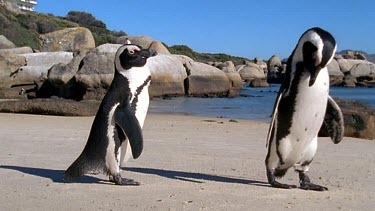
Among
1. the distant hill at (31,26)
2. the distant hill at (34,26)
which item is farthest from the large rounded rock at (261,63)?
the distant hill at (31,26)

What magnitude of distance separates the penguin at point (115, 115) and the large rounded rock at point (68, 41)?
34.2 metres

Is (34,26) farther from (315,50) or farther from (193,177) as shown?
(315,50)

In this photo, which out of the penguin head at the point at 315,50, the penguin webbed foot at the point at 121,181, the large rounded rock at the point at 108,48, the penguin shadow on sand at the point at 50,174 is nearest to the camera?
the penguin head at the point at 315,50

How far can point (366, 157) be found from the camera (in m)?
7.91

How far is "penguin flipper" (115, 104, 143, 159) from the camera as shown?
5.09 metres

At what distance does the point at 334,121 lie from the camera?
553 cm

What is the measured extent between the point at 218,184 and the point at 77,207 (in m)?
1.53

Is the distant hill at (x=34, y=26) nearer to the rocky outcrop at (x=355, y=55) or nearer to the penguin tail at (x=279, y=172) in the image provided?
the rocky outcrop at (x=355, y=55)

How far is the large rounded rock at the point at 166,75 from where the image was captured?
28492 mm

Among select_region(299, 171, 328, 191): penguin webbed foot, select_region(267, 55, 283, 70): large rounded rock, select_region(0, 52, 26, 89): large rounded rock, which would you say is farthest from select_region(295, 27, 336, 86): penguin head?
select_region(267, 55, 283, 70): large rounded rock

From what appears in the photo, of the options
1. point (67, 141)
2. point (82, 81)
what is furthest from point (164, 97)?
point (67, 141)

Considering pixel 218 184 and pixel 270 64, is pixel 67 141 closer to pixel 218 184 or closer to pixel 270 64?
Result: pixel 218 184

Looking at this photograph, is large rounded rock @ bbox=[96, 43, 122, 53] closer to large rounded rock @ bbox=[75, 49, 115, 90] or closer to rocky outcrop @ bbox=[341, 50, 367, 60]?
large rounded rock @ bbox=[75, 49, 115, 90]

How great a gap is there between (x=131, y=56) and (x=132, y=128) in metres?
0.70
